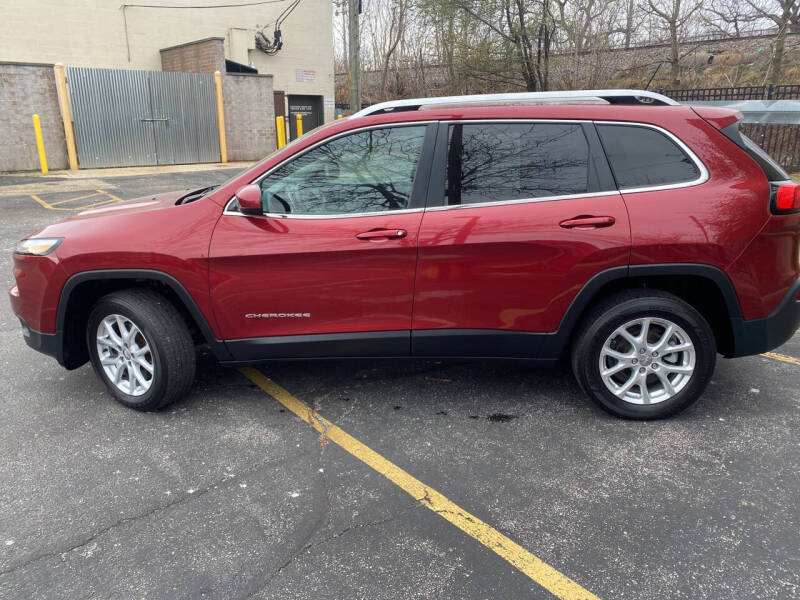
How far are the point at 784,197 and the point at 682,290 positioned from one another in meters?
0.71

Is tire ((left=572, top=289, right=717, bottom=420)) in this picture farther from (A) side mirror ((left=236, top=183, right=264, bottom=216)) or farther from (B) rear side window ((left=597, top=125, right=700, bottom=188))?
(A) side mirror ((left=236, top=183, right=264, bottom=216))

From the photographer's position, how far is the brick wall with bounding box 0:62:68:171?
1557 cm

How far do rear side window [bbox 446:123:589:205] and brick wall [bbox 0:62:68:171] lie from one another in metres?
16.5

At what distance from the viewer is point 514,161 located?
133 inches

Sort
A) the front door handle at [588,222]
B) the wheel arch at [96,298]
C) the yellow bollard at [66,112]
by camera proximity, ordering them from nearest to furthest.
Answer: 1. the front door handle at [588,222]
2. the wheel arch at [96,298]
3. the yellow bollard at [66,112]

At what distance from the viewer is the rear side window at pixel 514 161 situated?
10.9 feet

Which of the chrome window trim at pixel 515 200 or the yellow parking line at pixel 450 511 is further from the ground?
the chrome window trim at pixel 515 200

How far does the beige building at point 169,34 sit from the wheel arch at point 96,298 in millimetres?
17690

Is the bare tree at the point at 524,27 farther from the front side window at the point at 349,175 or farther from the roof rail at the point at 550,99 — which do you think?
the front side window at the point at 349,175

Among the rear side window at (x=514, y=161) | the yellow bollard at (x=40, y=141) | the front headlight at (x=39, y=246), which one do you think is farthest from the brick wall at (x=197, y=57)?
the rear side window at (x=514, y=161)

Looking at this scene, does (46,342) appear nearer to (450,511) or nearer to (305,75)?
(450,511)

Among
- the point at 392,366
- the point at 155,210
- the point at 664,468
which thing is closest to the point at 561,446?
the point at 664,468

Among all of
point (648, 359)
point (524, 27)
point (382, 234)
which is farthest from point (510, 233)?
point (524, 27)

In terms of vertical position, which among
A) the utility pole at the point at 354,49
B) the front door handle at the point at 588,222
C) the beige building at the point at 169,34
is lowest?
the front door handle at the point at 588,222
